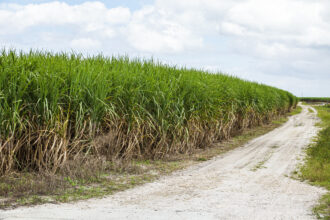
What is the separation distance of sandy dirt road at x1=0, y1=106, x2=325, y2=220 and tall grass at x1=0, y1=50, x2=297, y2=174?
1213 millimetres

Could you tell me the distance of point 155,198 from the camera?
4.89m

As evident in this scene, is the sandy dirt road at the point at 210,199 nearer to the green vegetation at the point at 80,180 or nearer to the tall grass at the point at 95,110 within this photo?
the green vegetation at the point at 80,180

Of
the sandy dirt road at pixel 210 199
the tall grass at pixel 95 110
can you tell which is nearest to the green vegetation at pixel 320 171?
the sandy dirt road at pixel 210 199

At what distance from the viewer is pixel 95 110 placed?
20.6 ft

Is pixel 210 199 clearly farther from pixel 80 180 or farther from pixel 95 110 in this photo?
pixel 95 110

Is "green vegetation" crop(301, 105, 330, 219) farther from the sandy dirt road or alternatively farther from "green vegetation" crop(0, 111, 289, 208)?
"green vegetation" crop(0, 111, 289, 208)

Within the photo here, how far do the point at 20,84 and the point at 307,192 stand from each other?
4.95 metres

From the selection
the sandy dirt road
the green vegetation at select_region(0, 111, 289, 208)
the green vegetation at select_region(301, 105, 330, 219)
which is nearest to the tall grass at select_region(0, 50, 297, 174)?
the green vegetation at select_region(0, 111, 289, 208)

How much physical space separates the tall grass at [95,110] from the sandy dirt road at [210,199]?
47.7 inches

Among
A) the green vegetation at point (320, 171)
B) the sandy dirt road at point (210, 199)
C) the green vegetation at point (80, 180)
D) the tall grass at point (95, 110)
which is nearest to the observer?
the sandy dirt road at point (210, 199)

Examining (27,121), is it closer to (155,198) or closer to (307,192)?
(155,198)

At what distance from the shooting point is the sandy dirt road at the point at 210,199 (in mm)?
4160

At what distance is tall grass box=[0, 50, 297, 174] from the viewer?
218 inches

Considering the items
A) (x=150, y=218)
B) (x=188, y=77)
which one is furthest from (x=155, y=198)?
(x=188, y=77)
